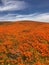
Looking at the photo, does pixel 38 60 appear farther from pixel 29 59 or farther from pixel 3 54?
pixel 3 54

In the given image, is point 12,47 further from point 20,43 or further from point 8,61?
point 8,61

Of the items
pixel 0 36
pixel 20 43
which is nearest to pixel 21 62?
pixel 20 43

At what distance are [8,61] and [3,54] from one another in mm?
1450

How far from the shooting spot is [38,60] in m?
18.1

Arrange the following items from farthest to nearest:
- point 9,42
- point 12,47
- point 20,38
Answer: point 20,38 → point 9,42 → point 12,47

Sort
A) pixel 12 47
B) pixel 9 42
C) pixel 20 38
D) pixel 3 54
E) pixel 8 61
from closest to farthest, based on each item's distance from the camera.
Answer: pixel 8 61 → pixel 3 54 → pixel 12 47 → pixel 9 42 → pixel 20 38

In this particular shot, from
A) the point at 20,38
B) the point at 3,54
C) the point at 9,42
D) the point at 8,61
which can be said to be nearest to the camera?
the point at 8,61

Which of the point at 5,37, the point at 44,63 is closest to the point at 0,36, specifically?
the point at 5,37

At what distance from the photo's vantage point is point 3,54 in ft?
61.5

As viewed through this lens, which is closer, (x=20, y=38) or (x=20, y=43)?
(x=20, y=43)

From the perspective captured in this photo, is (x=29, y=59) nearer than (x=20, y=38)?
Yes

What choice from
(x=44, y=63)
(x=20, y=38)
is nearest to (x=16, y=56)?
(x=44, y=63)

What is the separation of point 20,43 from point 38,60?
153 inches

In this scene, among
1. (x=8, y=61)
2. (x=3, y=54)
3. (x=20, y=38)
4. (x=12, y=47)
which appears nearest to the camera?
(x=8, y=61)
